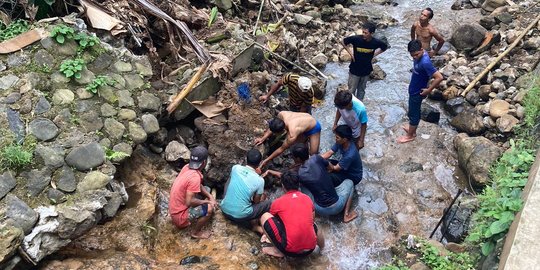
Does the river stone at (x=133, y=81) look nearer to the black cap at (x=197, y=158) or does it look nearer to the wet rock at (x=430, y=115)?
the black cap at (x=197, y=158)

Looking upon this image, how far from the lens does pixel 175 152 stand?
22.6 ft

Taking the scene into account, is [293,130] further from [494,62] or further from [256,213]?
[494,62]

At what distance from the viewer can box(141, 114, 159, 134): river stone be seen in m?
6.49

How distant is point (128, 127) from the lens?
6.26 m

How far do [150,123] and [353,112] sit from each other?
→ 320 cm

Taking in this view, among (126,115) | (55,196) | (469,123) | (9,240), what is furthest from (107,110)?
(469,123)

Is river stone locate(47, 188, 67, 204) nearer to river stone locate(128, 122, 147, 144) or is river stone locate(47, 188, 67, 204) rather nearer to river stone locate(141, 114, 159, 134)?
river stone locate(128, 122, 147, 144)

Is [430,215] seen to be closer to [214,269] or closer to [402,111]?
[402,111]

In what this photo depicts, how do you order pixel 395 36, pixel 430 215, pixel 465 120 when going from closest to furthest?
pixel 430 215 → pixel 465 120 → pixel 395 36

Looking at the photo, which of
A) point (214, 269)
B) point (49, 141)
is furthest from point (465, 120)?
point (49, 141)

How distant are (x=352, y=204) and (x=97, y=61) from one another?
4607 mm

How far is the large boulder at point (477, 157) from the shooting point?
279 inches

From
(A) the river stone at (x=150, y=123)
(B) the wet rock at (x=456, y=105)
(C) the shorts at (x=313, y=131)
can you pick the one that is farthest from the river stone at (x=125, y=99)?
(B) the wet rock at (x=456, y=105)

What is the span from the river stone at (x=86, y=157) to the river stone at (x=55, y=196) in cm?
39
